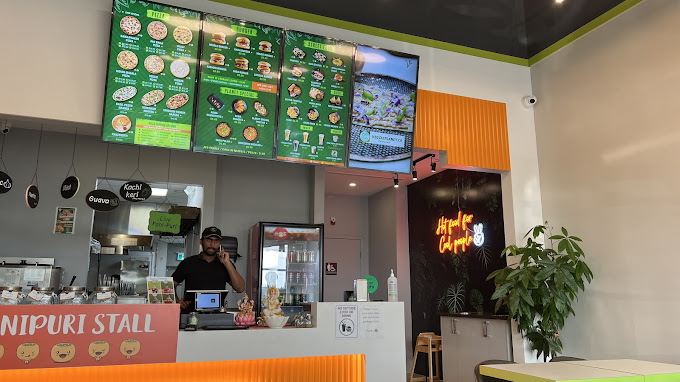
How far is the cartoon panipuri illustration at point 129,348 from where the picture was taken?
9.78ft

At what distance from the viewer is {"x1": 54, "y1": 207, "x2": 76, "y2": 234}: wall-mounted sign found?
5672mm

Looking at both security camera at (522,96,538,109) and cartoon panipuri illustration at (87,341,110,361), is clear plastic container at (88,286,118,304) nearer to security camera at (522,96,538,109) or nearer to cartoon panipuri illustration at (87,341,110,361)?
cartoon panipuri illustration at (87,341,110,361)

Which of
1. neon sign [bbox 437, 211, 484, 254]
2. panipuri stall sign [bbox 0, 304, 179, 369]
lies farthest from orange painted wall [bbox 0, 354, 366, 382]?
neon sign [bbox 437, 211, 484, 254]

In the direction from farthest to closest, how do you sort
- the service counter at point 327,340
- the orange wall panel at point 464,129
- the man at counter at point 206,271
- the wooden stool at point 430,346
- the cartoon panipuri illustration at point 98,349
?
the wooden stool at point 430,346, the orange wall panel at point 464,129, the man at counter at point 206,271, the service counter at point 327,340, the cartoon panipuri illustration at point 98,349

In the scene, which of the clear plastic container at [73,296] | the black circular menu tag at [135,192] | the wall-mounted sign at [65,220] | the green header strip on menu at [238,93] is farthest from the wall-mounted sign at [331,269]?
the clear plastic container at [73,296]

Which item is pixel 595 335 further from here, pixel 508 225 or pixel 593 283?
A: pixel 508 225

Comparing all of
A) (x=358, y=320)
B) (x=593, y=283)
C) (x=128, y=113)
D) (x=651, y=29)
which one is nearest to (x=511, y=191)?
(x=593, y=283)

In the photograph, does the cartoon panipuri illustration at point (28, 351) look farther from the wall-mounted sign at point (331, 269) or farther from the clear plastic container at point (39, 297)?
the wall-mounted sign at point (331, 269)

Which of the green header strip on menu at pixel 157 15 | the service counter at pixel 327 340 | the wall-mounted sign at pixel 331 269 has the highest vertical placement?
the green header strip on menu at pixel 157 15

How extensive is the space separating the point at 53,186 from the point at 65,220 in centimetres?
42

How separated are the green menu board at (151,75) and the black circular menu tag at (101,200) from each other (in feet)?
3.15

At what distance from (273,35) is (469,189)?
4383mm

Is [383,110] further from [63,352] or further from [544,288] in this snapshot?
[63,352]

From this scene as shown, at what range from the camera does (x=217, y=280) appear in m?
4.70
